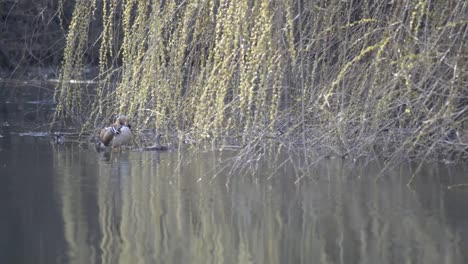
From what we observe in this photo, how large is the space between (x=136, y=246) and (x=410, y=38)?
169 cm

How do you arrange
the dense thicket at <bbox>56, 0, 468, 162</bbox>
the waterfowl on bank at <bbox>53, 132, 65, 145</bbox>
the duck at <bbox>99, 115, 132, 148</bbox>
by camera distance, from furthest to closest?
1. the waterfowl on bank at <bbox>53, 132, 65, 145</bbox>
2. the duck at <bbox>99, 115, 132, 148</bbox>
3. the dense thicket at <bbox>56, 0, 468, 162</bbox>

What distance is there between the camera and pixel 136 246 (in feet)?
14.8

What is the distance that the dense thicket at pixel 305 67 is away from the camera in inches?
192

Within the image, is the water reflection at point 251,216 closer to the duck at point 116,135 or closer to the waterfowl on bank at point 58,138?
the duck at point 116,135

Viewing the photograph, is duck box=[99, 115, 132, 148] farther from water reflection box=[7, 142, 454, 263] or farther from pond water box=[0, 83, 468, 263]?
water reflection box=[7, 142, 454, 263]

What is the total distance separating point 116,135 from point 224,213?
3009 millimetres

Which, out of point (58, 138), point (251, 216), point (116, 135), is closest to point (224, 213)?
point (251, 216)

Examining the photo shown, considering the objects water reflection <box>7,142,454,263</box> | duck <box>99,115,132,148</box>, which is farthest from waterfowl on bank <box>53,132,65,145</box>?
water reflection <box>7,142,454,263</box>

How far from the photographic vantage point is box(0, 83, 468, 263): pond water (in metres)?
Result: 4.41

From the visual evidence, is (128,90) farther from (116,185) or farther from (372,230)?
(372,230)

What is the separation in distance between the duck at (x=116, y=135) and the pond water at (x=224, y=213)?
0.55 metres

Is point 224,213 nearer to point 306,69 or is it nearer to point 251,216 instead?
point 251,216

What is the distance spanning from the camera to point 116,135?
8.12 meters

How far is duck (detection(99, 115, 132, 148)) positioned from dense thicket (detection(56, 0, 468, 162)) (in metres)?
1.85
